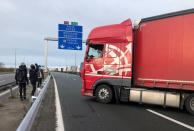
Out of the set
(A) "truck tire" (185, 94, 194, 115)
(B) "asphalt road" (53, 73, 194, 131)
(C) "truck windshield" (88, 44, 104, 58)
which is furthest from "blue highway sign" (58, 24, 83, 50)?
(A) "truck tire" (185, 94, 194, 115)

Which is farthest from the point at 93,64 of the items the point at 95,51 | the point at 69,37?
the point at 69,37

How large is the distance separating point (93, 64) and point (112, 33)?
1.65 metres

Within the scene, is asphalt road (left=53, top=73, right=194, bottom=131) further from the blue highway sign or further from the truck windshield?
the blue highway sign

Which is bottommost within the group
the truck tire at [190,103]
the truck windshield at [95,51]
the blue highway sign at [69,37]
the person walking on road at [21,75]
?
the truck tire at [190,103]

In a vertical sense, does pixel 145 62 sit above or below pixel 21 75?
above

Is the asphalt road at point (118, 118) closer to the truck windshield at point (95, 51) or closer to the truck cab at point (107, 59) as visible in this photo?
the truck cab at point (107, 59)

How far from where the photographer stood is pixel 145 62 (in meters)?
16.0

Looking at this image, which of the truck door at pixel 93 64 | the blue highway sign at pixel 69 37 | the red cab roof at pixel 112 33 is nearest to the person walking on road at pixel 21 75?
the truck door at pixel 93 64

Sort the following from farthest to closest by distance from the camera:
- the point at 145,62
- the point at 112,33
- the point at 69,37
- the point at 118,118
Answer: the point at 69,37 < the point at 112,33 < the point at 145,62 < the point at 118,118

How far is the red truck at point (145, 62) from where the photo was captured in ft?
47.3

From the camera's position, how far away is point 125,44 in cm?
1678

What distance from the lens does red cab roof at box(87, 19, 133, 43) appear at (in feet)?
54.7

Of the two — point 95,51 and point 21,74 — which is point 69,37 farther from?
point 95,51

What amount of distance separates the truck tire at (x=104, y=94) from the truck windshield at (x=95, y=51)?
1.35 metres
